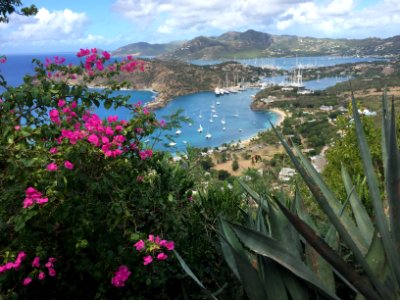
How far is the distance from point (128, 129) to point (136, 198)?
351mm

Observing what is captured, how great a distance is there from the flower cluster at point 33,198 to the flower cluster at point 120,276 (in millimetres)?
450

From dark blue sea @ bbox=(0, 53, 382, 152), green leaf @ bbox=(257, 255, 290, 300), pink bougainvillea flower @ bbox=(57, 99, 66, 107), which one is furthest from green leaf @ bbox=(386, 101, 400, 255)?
dark blue sea @ bbox=(0, 53, 382, 152)

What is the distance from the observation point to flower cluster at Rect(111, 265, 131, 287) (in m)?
1.60

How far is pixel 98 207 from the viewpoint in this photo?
1697 millimetres

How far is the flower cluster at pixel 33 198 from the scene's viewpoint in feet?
4.65

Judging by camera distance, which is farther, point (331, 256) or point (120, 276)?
point (120, 276)

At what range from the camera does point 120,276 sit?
5.28ft

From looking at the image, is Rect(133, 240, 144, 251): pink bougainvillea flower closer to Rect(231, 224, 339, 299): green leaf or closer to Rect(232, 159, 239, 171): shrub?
Rect(231, 224, 339, 299): green leaf

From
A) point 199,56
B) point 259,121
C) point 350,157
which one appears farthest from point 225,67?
point 350,157

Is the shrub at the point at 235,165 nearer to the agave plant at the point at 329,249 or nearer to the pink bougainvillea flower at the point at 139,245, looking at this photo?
the agave plant at the point at 329,249

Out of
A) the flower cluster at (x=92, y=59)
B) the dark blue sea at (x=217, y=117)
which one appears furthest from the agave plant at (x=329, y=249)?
the dark blue sea at (x=217, y=117)

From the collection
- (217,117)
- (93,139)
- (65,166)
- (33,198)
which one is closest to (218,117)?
(217,117)

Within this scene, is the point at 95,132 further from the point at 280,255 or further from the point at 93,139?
the point at 280,255

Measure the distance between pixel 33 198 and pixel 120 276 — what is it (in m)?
0.50
